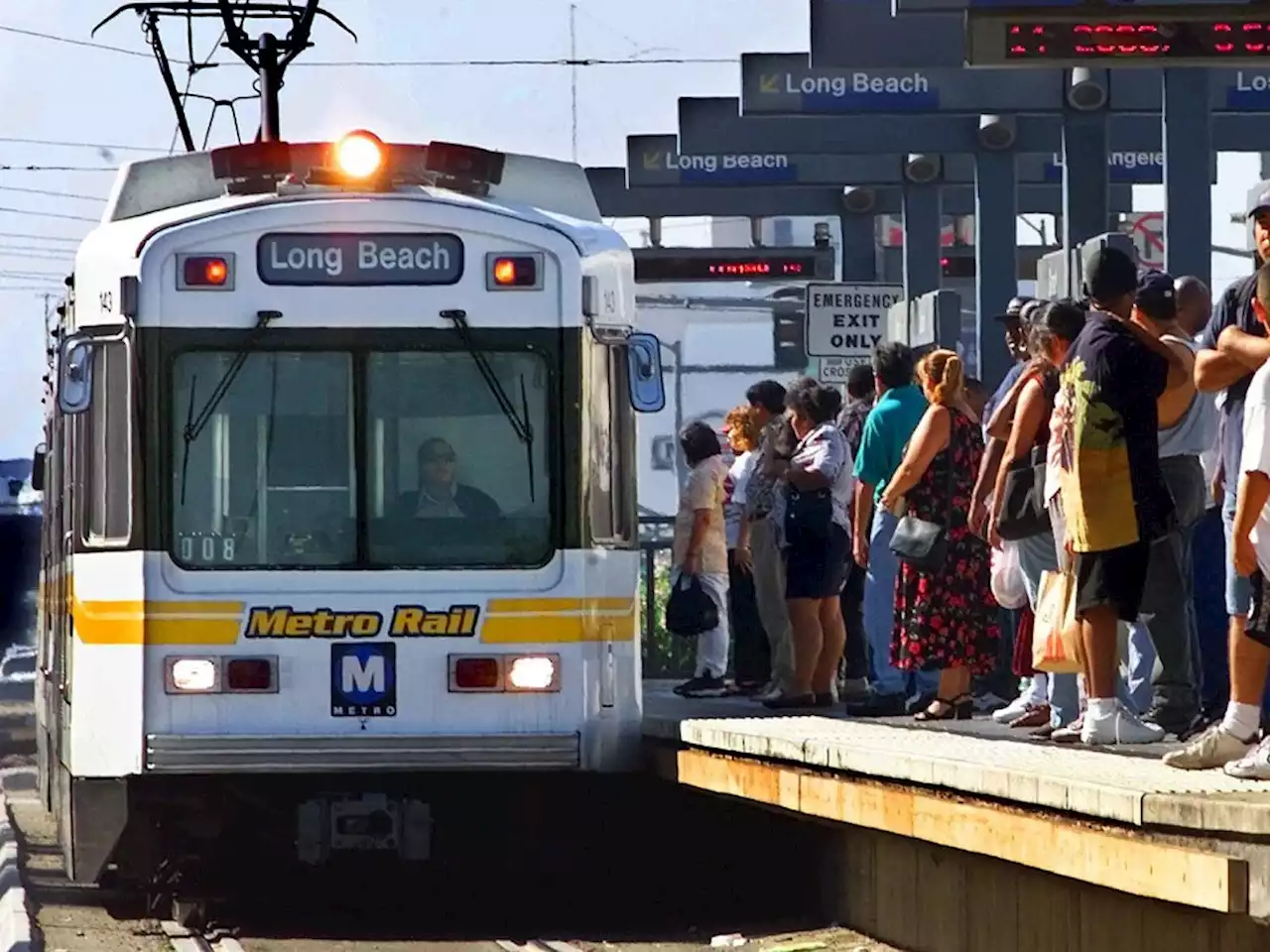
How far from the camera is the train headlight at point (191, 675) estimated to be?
12.7 metres

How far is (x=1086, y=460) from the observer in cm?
1027

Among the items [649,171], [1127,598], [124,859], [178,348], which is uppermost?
[649,171]

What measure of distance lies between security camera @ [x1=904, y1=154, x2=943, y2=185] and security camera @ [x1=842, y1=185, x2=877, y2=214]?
2.73 m

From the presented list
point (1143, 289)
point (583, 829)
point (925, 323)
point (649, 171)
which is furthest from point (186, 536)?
point (649, 171)

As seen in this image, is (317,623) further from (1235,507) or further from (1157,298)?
(1235,507)

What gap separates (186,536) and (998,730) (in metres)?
3.21

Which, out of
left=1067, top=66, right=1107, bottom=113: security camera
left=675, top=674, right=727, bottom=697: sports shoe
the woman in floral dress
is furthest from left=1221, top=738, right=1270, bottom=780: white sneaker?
left=1067, top=66, right=1107, bottom=113: security camera

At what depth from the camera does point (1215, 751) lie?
9.25 metres

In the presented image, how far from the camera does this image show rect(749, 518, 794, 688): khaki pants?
15570mm

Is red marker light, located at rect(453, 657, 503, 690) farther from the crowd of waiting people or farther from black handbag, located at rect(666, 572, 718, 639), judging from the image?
black handbag, located at rect(666, 572, 718, 639)

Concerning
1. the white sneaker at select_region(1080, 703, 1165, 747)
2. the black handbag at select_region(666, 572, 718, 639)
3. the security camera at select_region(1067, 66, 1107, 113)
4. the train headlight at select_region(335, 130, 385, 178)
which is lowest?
the white sneaker at select_region(1080, 703, 1165, 747)

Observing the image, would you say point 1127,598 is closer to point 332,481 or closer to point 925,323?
point 332,481

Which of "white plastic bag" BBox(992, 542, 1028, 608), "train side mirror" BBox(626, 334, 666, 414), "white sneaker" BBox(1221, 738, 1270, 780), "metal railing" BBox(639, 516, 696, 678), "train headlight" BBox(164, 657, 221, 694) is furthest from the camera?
"metal railing" BBox(639, 516, 696, 678)

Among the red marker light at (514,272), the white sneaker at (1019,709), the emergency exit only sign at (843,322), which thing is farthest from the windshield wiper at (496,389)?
the emergency exit only sign at (843,322)
